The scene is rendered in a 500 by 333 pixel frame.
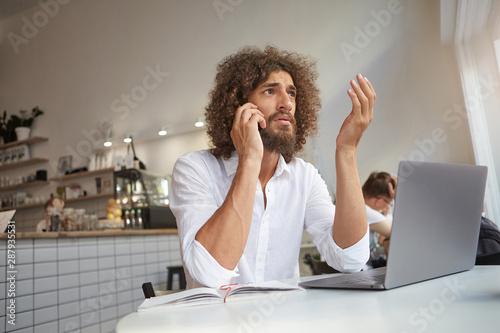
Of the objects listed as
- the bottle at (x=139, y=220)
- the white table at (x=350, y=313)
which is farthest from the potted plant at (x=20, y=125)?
the white table at (x=350, y=313)

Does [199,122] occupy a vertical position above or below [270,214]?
above

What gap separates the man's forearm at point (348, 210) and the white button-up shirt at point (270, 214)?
0.03 m

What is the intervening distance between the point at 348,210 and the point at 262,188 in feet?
1.29

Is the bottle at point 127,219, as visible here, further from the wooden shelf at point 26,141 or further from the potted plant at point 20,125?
the potted plant at point 20,125

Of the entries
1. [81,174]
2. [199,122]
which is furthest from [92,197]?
[199,122]

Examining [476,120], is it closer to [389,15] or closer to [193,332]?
[389,15]

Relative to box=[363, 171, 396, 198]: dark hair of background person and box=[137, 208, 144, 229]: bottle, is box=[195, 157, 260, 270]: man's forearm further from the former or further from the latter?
box=[137, 208, 144, 229]: bottle

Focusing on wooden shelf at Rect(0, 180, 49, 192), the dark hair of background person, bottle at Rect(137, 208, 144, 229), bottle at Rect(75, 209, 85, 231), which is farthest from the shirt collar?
wooden shelf at Rect(0, 180, 49, 192)

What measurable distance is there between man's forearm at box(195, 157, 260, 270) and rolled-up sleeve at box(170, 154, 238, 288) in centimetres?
2

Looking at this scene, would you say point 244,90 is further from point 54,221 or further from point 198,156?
point 54,221

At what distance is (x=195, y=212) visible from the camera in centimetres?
122

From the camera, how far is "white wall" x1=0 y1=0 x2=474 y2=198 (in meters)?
3.77

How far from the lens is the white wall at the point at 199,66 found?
377cm

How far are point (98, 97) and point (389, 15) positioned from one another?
402cm
